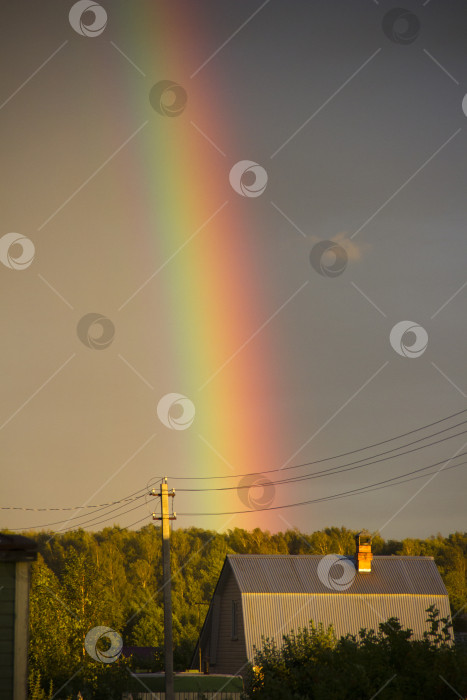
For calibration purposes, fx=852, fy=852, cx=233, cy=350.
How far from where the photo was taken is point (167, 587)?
28797 mm

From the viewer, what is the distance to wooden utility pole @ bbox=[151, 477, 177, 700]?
1025 inches

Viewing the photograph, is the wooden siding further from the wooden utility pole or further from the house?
the wooden utility pole

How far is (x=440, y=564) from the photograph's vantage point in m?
103

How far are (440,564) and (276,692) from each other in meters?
96.1

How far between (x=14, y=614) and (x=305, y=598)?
2956 centimetres

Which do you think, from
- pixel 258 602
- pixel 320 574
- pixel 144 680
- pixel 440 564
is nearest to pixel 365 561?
pixel 320 574

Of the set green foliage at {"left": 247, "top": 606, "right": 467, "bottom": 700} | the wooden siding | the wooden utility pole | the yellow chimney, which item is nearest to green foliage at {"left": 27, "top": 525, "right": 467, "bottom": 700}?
green foliage at {"left": 247, "top": 606, "right": 467, "bottom": 700}

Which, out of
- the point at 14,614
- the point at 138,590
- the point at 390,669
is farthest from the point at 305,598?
the point at 138,590

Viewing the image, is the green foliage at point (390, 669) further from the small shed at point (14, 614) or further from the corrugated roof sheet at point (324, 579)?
the corrugated roof sheet at point (324, 579)

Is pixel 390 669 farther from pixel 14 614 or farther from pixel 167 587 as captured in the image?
pixel 167 587

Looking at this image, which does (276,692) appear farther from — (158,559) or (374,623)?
(158,559)

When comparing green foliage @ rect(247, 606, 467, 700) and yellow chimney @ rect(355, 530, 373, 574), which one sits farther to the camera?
yellow chimney @ rect(355, 530, 373, 574)

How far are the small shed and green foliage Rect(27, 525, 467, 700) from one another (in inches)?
149

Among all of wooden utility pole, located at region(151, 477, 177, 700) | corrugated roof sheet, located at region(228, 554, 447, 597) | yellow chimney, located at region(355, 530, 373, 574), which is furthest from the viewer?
yellow chimney, located at region(355, 530, 373, 574)
